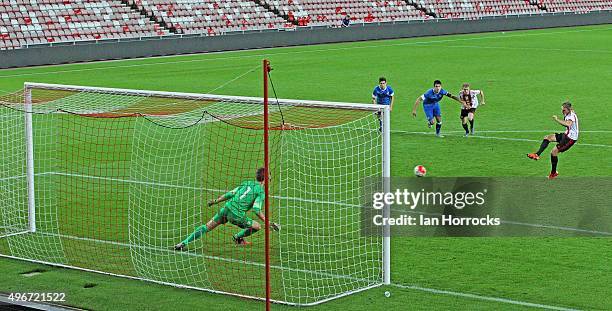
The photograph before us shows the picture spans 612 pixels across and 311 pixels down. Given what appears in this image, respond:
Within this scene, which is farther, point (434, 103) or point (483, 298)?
point (434, 103)

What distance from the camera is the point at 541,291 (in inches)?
533

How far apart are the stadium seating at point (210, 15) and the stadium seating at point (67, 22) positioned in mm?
974

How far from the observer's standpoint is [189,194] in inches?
762

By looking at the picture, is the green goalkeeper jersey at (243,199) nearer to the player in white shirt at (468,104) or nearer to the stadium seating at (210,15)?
A: the player in white shirt at (468,104)

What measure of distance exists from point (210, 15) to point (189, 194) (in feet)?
107

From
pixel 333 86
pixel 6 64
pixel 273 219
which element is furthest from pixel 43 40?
pixel 273 219

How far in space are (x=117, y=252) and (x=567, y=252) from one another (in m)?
6.37

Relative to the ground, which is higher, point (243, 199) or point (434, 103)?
point (434, 103)

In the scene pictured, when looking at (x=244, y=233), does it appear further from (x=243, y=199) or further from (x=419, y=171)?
(x=419, y=171)

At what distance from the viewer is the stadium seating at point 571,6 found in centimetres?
6625

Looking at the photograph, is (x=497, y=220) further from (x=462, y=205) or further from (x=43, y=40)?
(x=43, y=40)

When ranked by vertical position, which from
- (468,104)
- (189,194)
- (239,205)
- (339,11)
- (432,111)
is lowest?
(189,194)

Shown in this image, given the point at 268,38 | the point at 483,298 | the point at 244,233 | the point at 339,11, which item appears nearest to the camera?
the point at 483,298

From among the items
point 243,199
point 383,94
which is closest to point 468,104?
point 383,94
